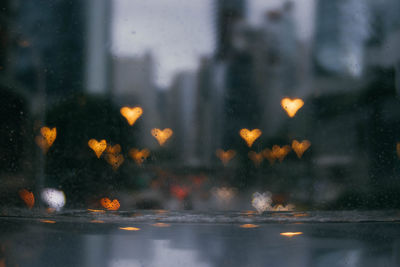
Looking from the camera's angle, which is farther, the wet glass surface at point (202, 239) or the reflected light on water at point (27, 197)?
the reflected light on water at point (27, 197)

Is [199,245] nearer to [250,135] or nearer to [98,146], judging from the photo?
[250,135]

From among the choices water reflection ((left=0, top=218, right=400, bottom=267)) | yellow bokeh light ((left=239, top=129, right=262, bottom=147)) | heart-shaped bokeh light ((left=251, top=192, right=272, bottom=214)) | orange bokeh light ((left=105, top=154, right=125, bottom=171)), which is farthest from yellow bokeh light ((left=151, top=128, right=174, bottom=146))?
heart-shaped bokeh light ((left=251, top=192, right=272, bottom=214))

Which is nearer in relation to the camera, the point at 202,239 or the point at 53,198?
the point at 202,239

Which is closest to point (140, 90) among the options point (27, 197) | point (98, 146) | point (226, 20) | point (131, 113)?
point (131, 113)

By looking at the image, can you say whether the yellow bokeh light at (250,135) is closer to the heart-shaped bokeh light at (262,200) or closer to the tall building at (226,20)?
the heart-shaped bokeh light at (262,200)

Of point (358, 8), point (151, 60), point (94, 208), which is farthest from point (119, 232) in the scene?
point (358, 8)

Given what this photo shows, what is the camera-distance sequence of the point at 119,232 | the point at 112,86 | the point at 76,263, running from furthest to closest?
1. the point at 112,86
2. the point at 119,232
3. the point at 76,263

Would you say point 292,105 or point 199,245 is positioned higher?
point 292,105

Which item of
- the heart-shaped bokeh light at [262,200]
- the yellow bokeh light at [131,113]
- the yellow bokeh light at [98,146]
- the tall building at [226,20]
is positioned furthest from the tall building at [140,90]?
the heart-shaped bokeh light at [262,200]

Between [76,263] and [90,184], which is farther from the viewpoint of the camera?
[90,184]

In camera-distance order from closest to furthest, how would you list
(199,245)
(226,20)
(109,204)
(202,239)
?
1. (199,245)
2. (202,239)
3. (109,204)
4. (226,20)

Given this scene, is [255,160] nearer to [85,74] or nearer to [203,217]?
[203,217]
